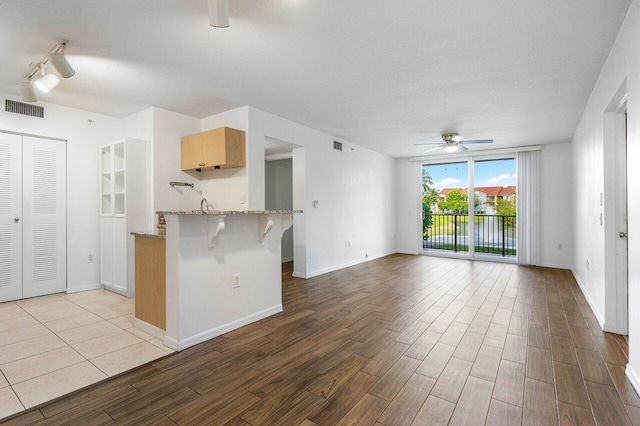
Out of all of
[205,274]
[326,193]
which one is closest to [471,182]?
[326,193]

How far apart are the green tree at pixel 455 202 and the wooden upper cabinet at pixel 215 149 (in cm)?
554

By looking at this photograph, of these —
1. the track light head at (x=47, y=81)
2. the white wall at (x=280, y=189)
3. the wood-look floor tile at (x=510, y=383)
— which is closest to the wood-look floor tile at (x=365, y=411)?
the wood-look floor tile at (x=510, y=383)

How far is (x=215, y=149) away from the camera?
4000mm

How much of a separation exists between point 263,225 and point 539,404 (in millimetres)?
2585

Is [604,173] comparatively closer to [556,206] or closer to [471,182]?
[556,206]

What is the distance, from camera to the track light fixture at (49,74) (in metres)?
2.58

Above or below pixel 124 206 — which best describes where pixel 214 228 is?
below

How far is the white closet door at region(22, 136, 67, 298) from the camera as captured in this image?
4000mm

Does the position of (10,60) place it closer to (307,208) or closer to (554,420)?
(307,208)

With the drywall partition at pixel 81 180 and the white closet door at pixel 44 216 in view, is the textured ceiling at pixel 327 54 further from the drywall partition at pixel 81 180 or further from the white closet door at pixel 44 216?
the white closet door at pixel 44 216

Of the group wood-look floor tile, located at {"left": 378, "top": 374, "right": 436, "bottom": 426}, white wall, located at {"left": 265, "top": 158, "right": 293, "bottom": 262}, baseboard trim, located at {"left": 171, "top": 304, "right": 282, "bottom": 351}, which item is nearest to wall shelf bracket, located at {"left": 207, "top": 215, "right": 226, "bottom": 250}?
baseboard trim, located at {"left": 171, "top": 304, "right": 282, "bottom": 351}

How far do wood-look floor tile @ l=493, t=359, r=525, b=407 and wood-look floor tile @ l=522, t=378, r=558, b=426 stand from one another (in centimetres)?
4

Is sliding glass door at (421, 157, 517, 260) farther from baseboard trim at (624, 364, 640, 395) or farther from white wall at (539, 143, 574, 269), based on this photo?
baseboard trim at (624, 364, 640, 395)

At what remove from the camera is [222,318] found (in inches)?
112
